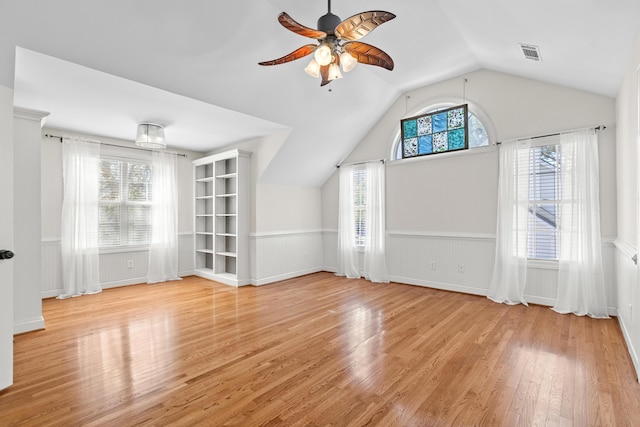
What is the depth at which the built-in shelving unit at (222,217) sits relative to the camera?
5211mm

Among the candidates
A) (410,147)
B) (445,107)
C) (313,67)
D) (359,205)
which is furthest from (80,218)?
(445,107)

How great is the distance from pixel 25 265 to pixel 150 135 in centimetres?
210

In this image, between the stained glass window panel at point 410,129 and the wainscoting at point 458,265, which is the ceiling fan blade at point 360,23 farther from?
the wainscoting at point 458,265

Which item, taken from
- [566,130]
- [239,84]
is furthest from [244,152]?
[566,130]

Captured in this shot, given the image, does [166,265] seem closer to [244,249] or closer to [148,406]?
[244,249]

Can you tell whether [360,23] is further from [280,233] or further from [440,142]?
[280,233]

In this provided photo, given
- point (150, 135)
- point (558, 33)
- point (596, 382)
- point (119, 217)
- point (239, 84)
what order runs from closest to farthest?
point (596, 382)
point (558, 33)
point (239, 84)
point (150, 135)
point (119, 217)

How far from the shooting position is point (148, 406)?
6.20 feet

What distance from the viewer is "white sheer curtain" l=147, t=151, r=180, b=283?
5.41 m

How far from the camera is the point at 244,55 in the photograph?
3.17 meters

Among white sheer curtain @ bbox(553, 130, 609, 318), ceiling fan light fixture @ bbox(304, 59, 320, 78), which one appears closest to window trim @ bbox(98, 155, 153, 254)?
ceiling fan light fixture @ bbox(304, 59, 320, 78)

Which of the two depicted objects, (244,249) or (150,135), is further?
(244,249)

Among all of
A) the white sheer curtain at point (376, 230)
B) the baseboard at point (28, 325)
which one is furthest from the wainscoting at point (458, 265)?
the baseboard at point (28, 325)

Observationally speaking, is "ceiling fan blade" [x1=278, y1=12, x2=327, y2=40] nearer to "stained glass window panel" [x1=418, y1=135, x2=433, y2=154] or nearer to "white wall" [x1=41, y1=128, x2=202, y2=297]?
"stained glass window panel" [x1=418, y1=135, x2=433, y2=154]
